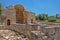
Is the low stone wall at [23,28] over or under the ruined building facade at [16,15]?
under

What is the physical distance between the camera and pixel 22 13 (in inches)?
735

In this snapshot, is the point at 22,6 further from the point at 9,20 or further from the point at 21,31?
the point at 21,31

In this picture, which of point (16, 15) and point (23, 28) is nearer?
point (23, 28)

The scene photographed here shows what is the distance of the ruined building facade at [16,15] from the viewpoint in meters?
15.6

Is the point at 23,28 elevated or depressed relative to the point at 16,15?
depressed

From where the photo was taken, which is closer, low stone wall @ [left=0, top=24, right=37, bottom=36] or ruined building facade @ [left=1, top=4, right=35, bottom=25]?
low stone wall @ [left=0, top=24, right=37, bottom=36]

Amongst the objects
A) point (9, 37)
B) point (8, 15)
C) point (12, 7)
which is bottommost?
point (9, 37)

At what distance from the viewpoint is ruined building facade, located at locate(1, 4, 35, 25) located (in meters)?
15.6

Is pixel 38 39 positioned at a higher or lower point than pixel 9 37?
higher

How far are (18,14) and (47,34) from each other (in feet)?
48.1

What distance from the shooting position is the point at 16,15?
61.4 feet

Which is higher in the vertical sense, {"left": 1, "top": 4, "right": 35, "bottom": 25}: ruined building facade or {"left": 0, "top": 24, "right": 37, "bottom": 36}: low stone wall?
{"left": 1, "top": 4, "right": 35, "bottom": 25}: ruined building facade

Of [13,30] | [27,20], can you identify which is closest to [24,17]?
[27,20]

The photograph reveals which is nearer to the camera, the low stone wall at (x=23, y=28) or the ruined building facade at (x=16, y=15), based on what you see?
the low stone wall at (x=23, y=28)
